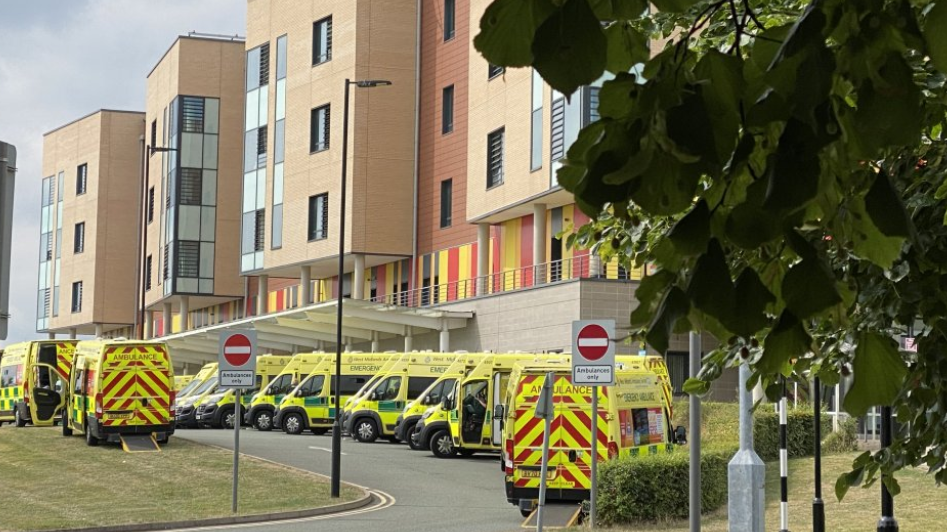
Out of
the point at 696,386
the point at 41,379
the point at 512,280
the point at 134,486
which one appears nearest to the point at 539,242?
the point at 512,280

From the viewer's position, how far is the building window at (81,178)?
93.5 metres

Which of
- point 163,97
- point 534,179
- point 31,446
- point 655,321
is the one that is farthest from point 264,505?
point 163,97

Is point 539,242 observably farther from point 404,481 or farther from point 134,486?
point 134,486

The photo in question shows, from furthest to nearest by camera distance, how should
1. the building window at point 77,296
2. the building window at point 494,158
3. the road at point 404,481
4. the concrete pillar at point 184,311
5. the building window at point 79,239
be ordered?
the building window at point 77,296 < the building window at point 79,239 < the concrete pillar at point 184,311 < the building window at point 494,158 < the road at point 404,481

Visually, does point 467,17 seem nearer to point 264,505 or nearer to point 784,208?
point 264,505

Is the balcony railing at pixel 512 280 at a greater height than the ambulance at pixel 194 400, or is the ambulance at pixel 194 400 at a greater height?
the balcony railing at pixel 512 280

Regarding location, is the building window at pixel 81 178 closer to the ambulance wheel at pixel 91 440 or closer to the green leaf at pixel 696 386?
the ambulance wheel at pixel 91 440

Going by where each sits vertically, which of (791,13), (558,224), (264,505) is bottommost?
(264,505)

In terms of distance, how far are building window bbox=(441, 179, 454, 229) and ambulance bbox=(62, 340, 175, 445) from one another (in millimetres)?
23900

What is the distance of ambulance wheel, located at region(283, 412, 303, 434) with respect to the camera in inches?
1599

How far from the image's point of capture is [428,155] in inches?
2250

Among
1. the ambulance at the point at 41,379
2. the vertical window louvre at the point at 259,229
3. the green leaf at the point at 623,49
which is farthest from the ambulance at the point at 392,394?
the green leaf at the point at 623,49

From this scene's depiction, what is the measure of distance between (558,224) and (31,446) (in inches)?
731

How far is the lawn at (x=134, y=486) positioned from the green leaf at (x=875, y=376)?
18225 millimetres
